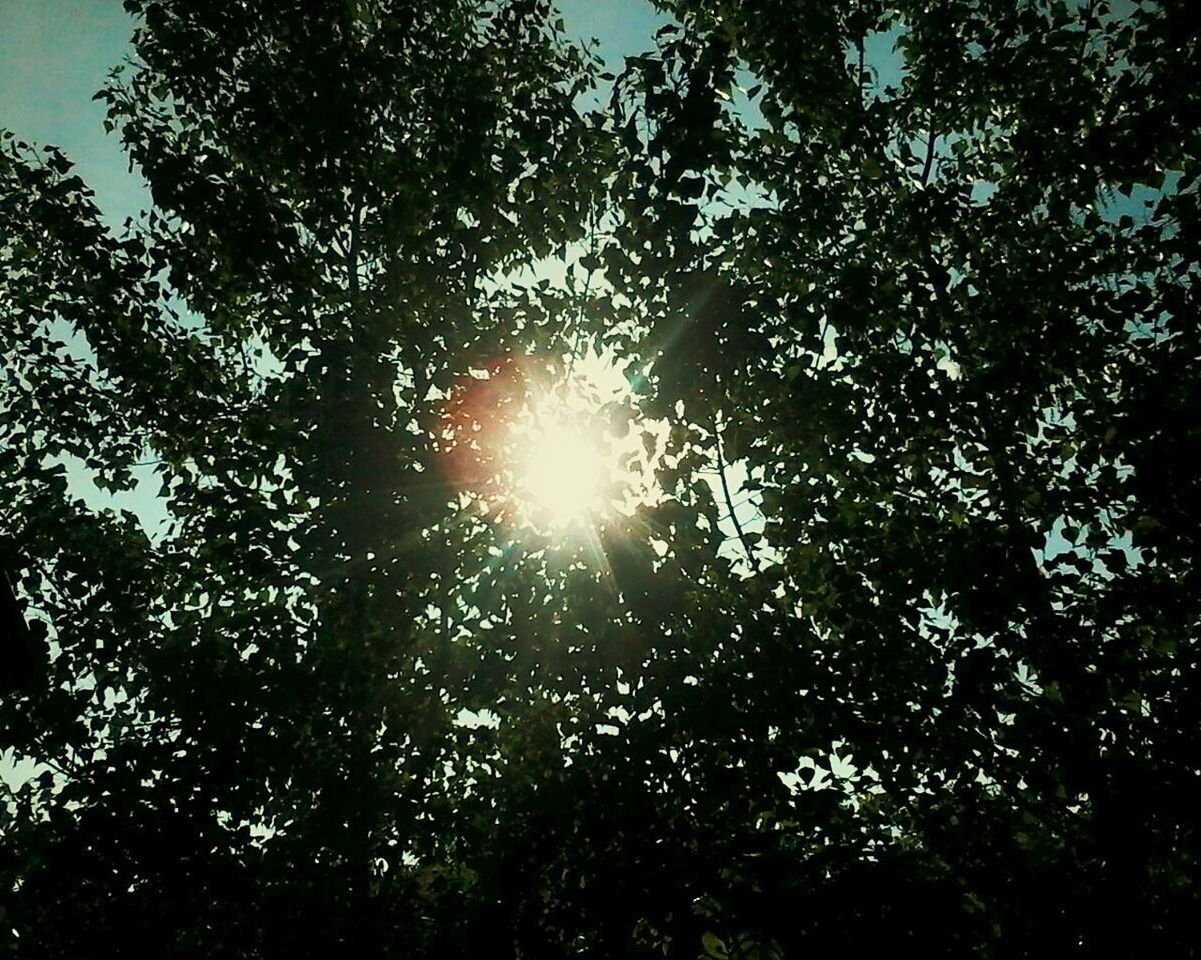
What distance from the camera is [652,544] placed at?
6.85m

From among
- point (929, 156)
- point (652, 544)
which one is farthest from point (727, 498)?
point (929, 156)

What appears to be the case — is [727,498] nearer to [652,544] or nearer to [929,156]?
[652,544]

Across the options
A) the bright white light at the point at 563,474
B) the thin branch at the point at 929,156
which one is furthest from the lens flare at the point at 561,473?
the thin branch at the point at 929,156

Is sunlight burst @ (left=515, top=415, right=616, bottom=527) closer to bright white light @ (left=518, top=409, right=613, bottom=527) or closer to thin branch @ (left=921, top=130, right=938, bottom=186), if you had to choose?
bright white light @ (left=518, top=409, right=613, bottom=527)

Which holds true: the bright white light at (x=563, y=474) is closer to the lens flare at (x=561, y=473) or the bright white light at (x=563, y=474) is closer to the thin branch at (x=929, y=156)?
the lens flare at (x=561, y=473)

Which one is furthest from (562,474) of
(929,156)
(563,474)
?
(929,156)

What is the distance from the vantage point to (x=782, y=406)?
7508mm

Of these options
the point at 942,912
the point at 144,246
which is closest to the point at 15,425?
the point at 144,246

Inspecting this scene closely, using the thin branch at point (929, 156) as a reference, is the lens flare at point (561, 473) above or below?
below

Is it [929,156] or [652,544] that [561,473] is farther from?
[929,156]

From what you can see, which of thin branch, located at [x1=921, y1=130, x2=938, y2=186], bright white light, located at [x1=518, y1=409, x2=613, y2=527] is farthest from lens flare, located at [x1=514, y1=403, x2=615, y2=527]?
thin branch, located at [x1=921, y1=130, x2=938, y2=186]

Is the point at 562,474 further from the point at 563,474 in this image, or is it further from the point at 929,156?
the point at 929,156

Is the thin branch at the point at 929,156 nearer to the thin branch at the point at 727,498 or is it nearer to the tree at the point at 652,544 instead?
the tree at the point at 652,544

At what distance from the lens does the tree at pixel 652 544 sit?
623 cm
